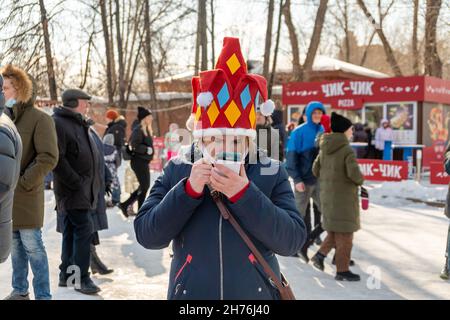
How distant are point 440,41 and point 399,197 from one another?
1222 cm

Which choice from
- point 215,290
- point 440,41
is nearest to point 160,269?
point 215,290

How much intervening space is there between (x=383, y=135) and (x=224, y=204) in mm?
16805

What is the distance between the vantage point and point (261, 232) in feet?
6.48

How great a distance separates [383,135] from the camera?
17.9 metres

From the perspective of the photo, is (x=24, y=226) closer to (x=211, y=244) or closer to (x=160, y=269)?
(x=160, y=269)

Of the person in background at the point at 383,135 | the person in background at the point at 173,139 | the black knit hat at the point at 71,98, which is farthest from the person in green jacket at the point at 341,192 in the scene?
the person in background at the point at 383,135

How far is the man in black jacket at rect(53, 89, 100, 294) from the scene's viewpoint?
472cm

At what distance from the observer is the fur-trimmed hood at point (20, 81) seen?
3.97 m

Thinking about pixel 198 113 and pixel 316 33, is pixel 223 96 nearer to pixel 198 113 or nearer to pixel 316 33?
pixel 198 113

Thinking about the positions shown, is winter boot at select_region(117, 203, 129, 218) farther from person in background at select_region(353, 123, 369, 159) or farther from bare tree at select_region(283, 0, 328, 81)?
bare tree at select_region(283, 0, 328, 81)

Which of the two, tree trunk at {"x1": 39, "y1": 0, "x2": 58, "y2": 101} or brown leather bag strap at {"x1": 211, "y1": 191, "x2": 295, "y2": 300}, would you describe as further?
tree trunk at {"x1": 39, "y1": 0, "x2": 58, "y2": 101}

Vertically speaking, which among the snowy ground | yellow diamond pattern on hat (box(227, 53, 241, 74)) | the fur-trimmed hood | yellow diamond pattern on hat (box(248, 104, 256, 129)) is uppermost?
the fur-trimmed hood

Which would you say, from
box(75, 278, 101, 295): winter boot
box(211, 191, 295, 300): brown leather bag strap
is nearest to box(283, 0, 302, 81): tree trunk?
box(75, 278, 101, 295): winter boot

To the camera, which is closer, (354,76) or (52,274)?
(52,274)
